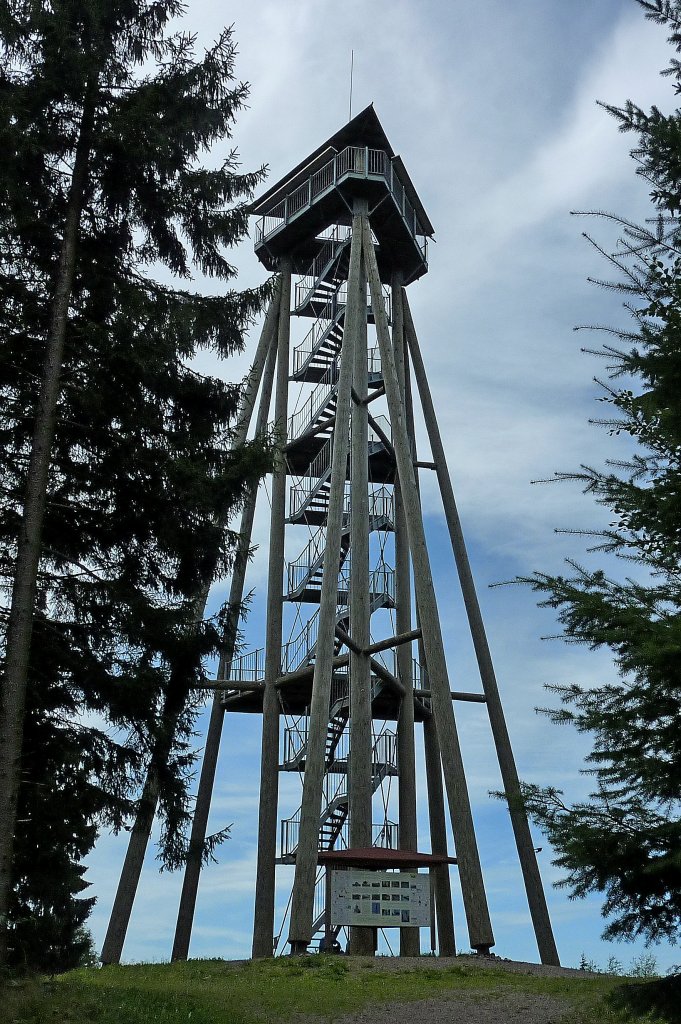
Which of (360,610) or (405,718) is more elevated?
(360,610)

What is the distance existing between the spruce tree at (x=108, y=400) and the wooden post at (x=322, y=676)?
4467 millimetres

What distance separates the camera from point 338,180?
72.4 feet

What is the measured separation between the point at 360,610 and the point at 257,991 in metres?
8.10

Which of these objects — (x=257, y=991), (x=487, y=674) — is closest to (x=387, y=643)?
(x=487, y=674)

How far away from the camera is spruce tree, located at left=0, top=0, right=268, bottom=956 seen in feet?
37.3

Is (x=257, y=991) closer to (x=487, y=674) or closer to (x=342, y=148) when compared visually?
(x=487, y=674)

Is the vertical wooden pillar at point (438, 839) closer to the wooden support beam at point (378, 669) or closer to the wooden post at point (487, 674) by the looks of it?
the wooden support beam at point (378, 669)

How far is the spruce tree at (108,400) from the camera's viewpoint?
1136 centimetres

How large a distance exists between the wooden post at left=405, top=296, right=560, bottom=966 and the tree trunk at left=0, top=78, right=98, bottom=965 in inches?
333

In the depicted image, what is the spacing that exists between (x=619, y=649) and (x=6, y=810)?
591 cm

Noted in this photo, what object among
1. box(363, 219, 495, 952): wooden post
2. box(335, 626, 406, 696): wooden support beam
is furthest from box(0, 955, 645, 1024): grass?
box(335, 626, 406, 696): wooden support beam

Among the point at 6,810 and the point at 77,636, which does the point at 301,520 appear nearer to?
the point at 77,636

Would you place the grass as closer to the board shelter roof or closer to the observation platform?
the board shelter roof

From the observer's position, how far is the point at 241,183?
1355cm
